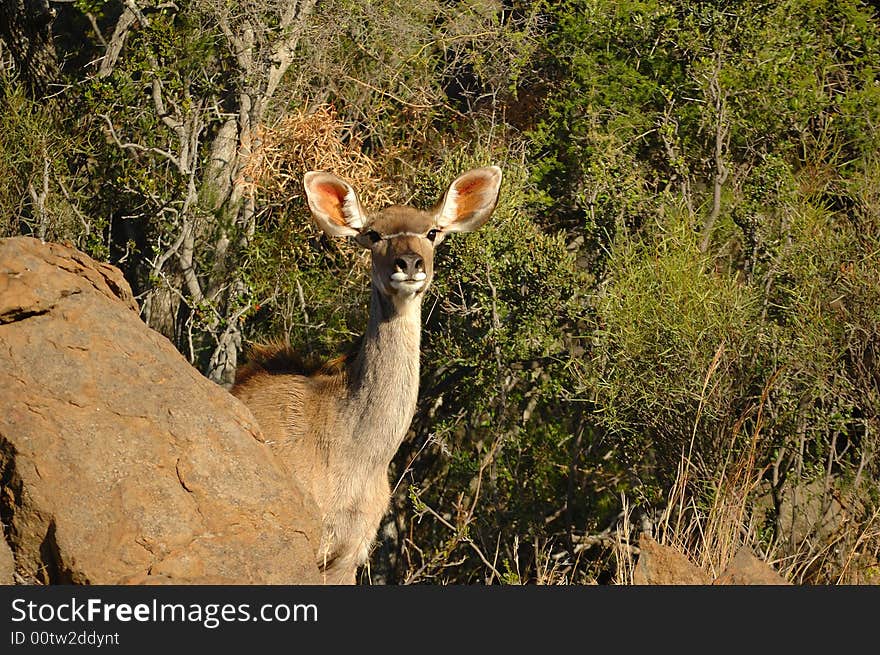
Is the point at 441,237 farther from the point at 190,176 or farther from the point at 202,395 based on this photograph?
the point at 190,176

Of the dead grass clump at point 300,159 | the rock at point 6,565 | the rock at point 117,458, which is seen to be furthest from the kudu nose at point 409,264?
the dead grass clump at point 300,159

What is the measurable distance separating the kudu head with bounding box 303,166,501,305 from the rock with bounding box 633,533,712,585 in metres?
1.98

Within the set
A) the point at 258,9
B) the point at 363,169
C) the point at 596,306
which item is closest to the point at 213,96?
the point at 258,9

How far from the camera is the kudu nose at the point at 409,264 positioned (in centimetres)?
691

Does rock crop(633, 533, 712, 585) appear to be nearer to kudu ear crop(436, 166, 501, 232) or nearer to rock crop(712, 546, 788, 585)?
rock crop(712, 546, 788, 585)

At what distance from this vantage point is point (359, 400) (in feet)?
23.7

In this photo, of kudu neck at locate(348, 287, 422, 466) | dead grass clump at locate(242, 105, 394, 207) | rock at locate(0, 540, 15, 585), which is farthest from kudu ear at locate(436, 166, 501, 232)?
rock at locate(0, 540, 15, 585)

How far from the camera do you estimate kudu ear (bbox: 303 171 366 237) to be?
7551 mm

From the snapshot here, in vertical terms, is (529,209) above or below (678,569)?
above

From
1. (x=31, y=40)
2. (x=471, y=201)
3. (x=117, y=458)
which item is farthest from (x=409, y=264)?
(x=31, y=40)

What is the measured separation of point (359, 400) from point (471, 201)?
5.11ft

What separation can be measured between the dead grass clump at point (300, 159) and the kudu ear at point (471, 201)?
204 centimetres

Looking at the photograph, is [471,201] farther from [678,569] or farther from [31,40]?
[31,40]

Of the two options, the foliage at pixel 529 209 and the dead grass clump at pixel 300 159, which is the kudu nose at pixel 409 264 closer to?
the foliage at pixel 529 209
